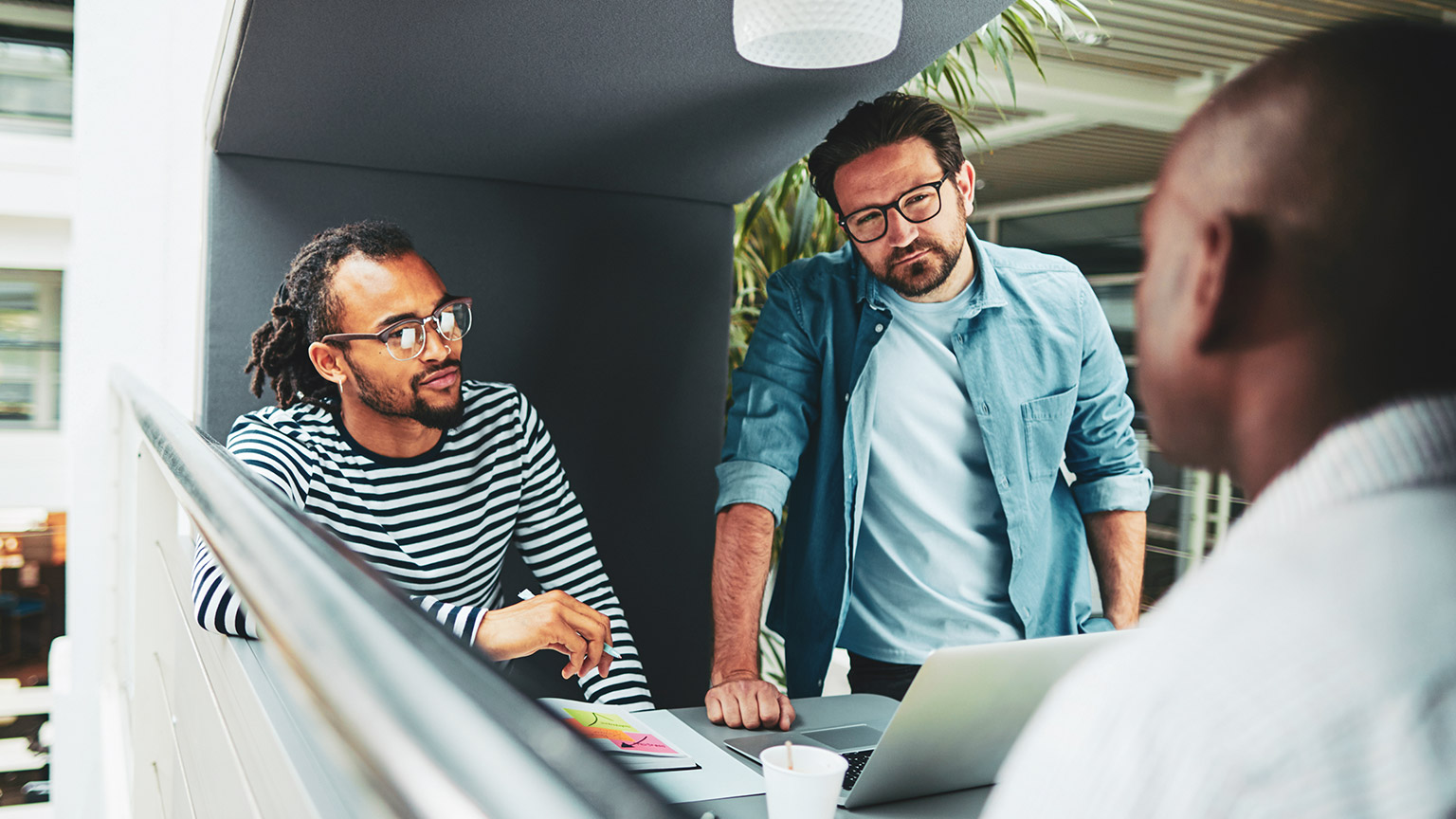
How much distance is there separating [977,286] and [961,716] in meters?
1.04

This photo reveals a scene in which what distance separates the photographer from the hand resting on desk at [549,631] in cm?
136

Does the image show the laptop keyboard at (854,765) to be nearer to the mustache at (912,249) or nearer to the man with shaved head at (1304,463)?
the man with shaved head at (1304,463)

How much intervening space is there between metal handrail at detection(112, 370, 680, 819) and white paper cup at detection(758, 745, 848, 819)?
532 millimetres

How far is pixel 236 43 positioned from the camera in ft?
4.90

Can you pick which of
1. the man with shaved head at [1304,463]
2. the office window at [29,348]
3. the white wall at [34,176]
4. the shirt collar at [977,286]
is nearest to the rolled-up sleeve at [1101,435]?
the shirt collar at [977,286]

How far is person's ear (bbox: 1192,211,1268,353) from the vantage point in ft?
1.37

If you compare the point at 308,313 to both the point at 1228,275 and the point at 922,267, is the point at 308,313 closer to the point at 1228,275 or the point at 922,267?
the point at 922,267

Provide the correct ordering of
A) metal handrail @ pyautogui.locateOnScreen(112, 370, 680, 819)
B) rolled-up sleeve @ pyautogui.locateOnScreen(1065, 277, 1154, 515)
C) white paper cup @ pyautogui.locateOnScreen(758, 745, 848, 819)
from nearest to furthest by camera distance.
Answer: metal handrail @ pyautogui.locateOnScreen(112, 370, 680, 819)
white paper cup @ pyautogui.locateOnScreen(758, 745, 848, 819)
rolled-up sleeve @ pyautogui.locateOnScreen(1065, 277, 1154, 515)

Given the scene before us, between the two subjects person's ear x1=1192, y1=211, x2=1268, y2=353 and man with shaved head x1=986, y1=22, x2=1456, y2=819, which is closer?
man with shaved head x1=986, y1=22, x2=1456, y2=819

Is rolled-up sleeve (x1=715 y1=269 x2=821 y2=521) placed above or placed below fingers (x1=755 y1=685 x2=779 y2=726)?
above

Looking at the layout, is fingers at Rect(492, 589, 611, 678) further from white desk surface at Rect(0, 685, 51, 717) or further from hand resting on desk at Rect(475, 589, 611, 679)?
white desk surface at Rect(0, 685, 51, 717)

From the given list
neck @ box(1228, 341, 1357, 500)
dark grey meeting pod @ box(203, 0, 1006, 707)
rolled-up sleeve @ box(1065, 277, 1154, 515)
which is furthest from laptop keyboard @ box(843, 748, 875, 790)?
dark grey meeting pod @ box(203, 0, 1006, 707)

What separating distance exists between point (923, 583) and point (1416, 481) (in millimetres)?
1424

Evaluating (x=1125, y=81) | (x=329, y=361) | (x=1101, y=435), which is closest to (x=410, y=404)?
(x=329, y=361)
